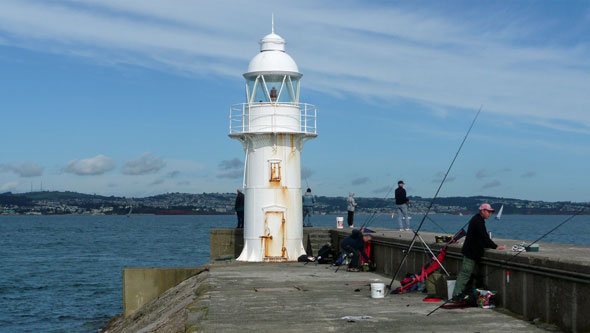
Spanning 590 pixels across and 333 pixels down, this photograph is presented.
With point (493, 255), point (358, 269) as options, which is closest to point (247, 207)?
point (358, 269)

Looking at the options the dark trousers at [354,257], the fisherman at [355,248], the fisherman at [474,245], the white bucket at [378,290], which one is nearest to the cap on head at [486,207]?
the fisherman at [474,245]

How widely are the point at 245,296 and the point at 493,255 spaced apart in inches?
176

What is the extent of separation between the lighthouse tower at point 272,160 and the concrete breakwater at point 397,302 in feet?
18.1

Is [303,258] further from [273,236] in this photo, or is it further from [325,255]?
[273,236]

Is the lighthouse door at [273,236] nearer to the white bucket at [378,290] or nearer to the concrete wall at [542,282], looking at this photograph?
the white bucket at [378,290]

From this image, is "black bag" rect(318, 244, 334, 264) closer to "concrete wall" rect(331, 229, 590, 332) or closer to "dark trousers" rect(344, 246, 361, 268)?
"dark trousers" rect(344, 246, 361, 268)

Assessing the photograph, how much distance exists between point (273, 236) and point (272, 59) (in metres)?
5.29

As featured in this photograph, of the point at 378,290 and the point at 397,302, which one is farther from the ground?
the point at 378,290

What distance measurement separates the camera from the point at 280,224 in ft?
68.5

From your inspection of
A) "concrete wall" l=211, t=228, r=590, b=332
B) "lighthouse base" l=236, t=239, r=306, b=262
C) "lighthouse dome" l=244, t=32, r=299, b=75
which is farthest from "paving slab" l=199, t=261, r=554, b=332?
"lighthouse dome" l=244, t=32, r=299, b=75

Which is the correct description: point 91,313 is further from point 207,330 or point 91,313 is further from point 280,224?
point 207,330

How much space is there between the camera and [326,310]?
10.5 m

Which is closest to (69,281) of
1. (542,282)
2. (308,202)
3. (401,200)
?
(308,202)

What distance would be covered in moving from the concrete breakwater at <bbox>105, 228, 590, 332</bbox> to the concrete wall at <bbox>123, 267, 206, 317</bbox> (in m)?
4.21
